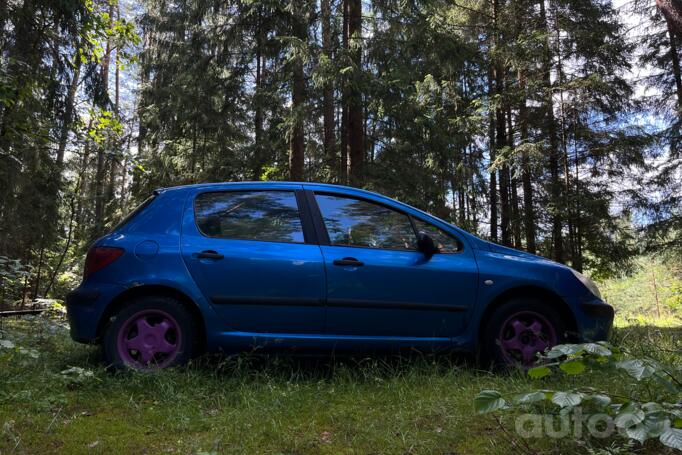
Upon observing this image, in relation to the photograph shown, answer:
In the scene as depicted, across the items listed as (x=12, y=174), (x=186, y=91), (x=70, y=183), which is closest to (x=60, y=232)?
(x=70, y=183)

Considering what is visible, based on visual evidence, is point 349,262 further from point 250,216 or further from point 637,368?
point 637,368

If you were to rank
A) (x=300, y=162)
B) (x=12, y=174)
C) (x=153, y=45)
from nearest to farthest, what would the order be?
A: (x=12, y=174), (x=300, y=162), (x=153, y=45)

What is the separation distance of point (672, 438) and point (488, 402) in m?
0.64

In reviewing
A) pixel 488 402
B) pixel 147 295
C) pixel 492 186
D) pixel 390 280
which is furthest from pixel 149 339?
pixel 492 186

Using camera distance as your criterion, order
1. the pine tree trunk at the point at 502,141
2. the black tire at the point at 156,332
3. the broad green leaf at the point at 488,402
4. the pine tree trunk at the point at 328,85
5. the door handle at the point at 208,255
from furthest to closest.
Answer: the pine tree trunk at the point at 502,141
the pine tree trunk at the point at 328,85
the door handle at the point at 208,255
the black tire at the point at 156,332
the broad green leaf at the point at 488,402

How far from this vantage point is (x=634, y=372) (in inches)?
77.7

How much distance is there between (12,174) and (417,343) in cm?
963

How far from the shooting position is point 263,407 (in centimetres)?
302

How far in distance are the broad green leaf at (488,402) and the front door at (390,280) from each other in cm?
186

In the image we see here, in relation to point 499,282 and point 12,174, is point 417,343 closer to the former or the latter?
point 499,282

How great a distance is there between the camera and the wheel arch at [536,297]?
3.97 meters

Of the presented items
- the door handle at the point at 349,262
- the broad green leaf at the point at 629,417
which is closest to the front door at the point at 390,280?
the door handle at the point at 349,262

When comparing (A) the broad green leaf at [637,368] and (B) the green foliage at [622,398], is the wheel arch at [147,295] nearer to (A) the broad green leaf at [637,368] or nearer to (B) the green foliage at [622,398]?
(B) the green foliage at [622,398]

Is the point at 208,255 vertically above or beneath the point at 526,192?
beneath
